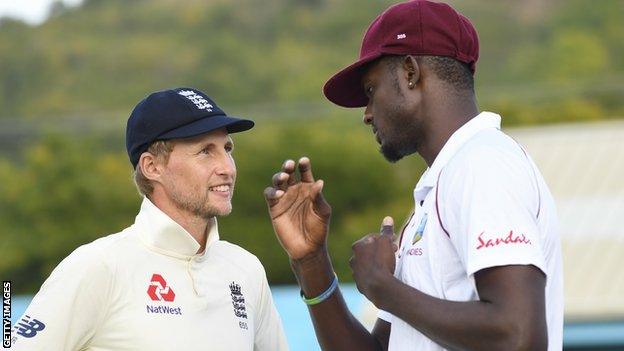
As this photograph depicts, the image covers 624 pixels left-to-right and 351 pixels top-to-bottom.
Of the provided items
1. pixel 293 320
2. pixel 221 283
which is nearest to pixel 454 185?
pixel 221 283

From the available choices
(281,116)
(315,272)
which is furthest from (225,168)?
(281,116)

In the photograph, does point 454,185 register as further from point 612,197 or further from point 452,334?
point 612,197

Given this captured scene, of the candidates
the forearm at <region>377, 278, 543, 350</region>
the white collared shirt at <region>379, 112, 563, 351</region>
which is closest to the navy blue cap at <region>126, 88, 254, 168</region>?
the white collared shirt at <region>379, 112, 563, 351</region>

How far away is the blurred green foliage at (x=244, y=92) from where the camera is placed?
75.7 ft

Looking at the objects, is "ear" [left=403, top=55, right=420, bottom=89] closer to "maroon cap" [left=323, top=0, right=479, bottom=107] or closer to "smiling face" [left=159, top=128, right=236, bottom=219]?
"maroon cap" [left=323, top=0, right=479, bottom=107]

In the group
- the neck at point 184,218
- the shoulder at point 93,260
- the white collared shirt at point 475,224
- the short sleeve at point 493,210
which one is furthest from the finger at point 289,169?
the short sleeve at point 493,210

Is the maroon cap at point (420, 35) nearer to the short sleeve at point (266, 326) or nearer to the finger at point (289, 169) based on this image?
the finger at point (289, 169)

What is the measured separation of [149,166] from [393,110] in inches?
35.1

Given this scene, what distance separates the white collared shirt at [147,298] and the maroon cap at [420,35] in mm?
845

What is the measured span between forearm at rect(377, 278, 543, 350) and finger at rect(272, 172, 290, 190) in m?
0.61

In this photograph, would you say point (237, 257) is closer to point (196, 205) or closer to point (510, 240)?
point (196, 205)

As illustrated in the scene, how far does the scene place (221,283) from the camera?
12.9ft

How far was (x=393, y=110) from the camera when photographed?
344cm

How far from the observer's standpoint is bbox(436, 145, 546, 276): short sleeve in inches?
120
